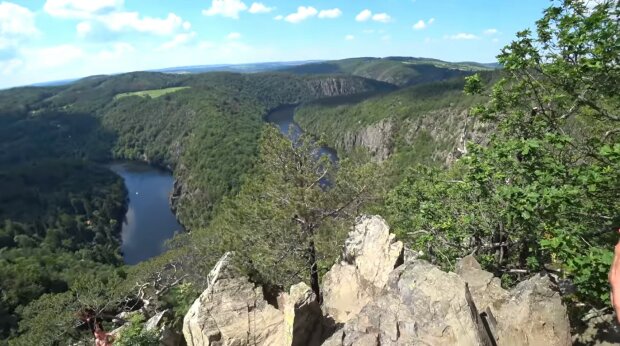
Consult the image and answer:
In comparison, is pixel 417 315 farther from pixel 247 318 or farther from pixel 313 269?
pixel 313 269

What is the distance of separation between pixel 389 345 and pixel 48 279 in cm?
11304

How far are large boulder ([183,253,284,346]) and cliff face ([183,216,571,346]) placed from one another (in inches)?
1.3

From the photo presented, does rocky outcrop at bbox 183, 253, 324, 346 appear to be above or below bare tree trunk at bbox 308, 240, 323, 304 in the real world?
above

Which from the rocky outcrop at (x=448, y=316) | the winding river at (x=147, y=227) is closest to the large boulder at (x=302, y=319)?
the rocky outcrop at (x=448, y=316)

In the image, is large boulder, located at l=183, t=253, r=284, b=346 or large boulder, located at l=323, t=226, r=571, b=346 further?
large boulder, located at l=183, t=253, r=284, b=346

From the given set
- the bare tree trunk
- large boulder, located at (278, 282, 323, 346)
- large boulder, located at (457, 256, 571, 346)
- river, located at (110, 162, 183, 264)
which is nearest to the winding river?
river, located at (110, 162, 183, 264)

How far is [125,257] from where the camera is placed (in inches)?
5709

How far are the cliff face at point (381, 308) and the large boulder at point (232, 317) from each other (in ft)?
0.11

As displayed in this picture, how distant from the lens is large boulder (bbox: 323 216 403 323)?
1672cm

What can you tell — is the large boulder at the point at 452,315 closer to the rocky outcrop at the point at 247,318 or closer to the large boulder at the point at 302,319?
the large boulder at the point at 302,319

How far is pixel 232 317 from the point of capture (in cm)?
1469

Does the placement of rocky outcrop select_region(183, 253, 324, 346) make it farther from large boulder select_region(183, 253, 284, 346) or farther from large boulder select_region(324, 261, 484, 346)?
large boulder select_region(324, 261, 484, 346)

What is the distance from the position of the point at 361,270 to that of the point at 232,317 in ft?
18.3

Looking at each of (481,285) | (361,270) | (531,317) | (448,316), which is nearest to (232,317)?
(361,270)
